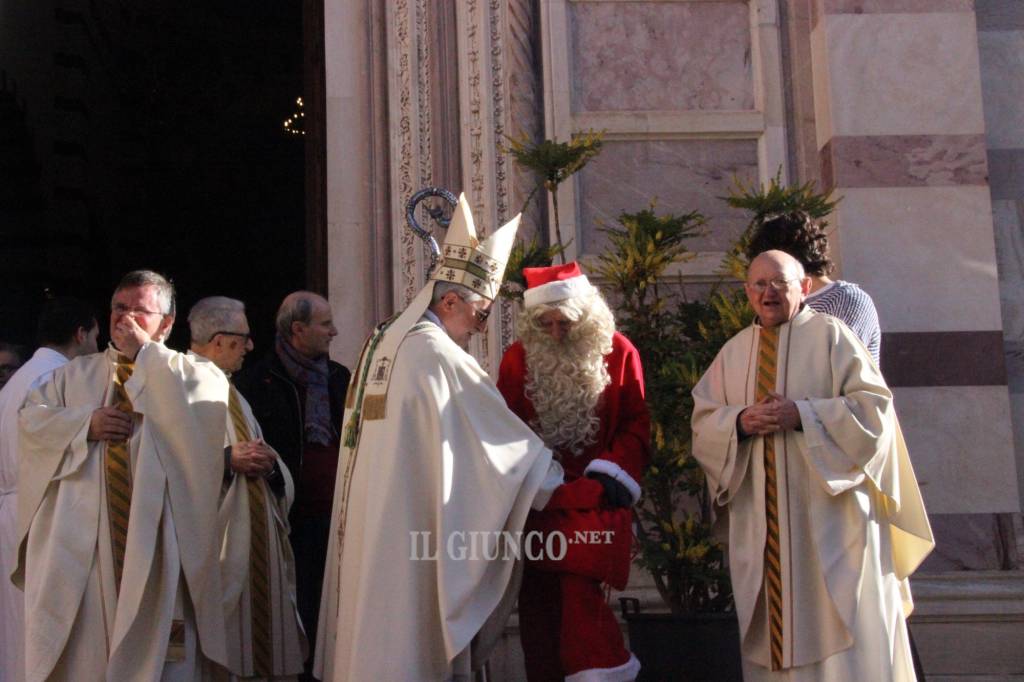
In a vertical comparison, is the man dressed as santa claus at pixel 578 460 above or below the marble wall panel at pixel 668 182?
below

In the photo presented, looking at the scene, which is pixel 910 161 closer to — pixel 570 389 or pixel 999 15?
pixel 999 15

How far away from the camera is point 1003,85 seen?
706 cm

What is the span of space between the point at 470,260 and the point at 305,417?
3.98 ft

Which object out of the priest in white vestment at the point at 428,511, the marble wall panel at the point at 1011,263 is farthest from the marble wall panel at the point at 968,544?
the priest in white vestment at the point at 428,511

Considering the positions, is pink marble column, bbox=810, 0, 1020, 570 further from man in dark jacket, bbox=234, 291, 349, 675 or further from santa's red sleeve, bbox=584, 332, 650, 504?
man in dark jacket, bbox=234, 291, 349, 675

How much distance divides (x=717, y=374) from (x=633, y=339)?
0.86 metres

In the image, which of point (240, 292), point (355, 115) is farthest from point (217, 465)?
point (240, 292)

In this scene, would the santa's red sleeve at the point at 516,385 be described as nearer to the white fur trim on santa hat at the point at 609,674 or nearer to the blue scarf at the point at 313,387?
the blue scarf at the point at 313,387

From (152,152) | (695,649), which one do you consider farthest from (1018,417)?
(152,152)

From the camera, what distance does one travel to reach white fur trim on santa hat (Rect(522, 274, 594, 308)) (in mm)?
5223

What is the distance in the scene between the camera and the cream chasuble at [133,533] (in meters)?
4.86

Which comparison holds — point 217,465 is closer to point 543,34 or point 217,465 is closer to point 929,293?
point 543,34

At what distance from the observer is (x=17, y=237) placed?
11430mm

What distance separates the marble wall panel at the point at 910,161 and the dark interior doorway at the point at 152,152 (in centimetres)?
694
